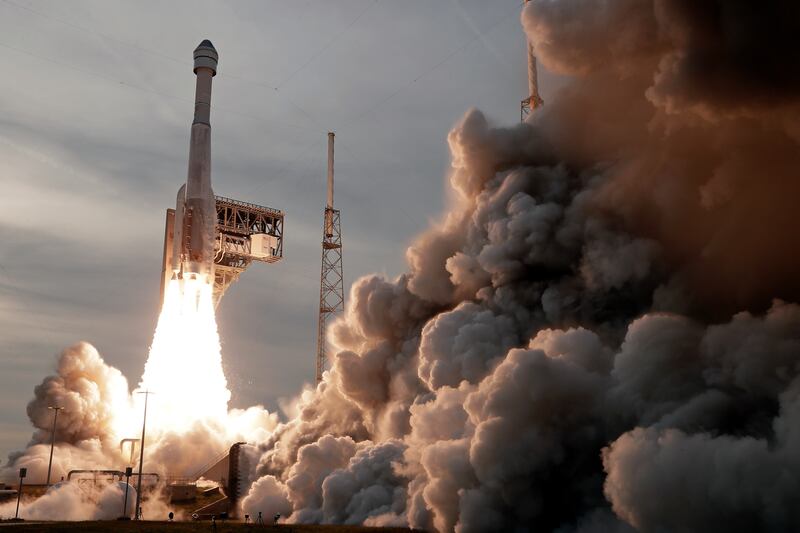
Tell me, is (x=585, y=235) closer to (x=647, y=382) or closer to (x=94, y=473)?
(x=647, y=382)

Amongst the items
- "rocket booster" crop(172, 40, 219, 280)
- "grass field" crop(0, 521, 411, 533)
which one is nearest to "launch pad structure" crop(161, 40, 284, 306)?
"rocket booster" crop(172, 40, 219, 280)

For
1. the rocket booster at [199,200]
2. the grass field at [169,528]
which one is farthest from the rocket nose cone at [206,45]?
the grass field at [169,528]

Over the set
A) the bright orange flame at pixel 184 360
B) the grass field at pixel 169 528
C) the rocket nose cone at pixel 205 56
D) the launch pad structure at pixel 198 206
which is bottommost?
the grass field at pixel 169 528

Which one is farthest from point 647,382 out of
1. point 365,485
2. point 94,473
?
point 94,473

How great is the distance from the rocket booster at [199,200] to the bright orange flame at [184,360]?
83.4 inches

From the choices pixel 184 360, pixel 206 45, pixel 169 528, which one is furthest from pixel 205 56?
pixel 169 528

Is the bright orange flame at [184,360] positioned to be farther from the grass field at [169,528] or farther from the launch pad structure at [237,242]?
the grass field at [169,528]

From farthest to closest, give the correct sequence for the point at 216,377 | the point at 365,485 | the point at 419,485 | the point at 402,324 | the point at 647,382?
1. the point at 216,377
2. the point at 402,324
3. the point at 365,485
4. the point at 419,485
5. the point at 647,382

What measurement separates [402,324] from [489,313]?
11.8 metres

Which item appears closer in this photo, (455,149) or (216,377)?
(455,149)

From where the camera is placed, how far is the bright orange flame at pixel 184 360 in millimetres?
80375

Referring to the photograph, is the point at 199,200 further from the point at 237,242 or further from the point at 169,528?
the point at 169,528

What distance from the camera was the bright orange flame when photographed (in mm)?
80375

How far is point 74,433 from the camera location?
8475cm
